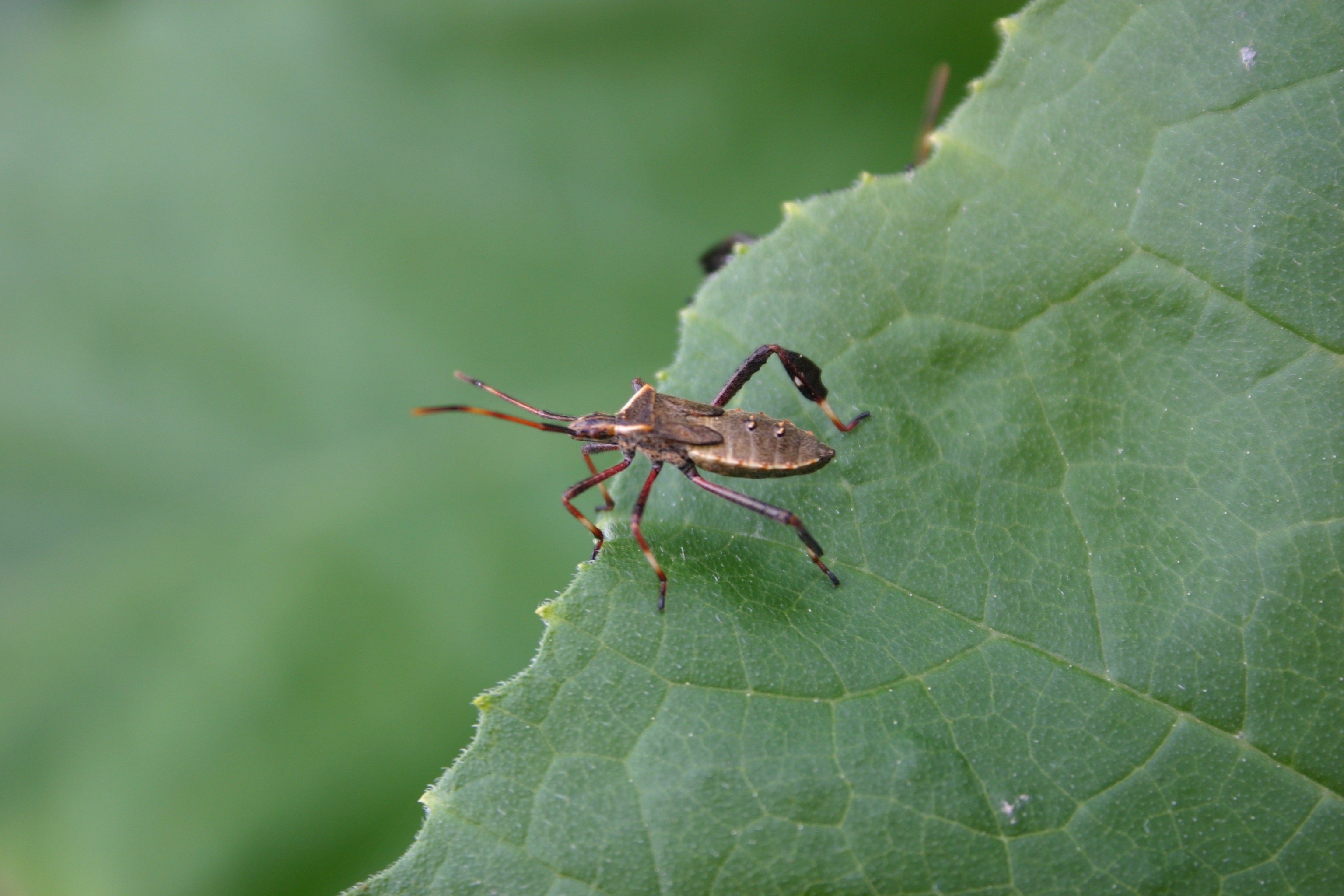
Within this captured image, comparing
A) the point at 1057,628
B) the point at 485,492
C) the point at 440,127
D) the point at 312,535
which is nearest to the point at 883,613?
the point at 1057,628

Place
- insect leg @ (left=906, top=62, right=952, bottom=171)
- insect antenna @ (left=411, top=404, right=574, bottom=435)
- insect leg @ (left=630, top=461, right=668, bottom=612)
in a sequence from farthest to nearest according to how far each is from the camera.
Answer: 1. insect leg @ (left=906, top=62, right=952, bottom=171)
2. insect antenna @ (left=411, top=404, right=574, bottom=435)
3. insect leg @ (left=630, top=461, right=668, bottom=612)

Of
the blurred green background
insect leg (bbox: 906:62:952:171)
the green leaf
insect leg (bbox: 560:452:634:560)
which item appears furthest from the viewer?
insect leg (bbox: 906:62:952:171)

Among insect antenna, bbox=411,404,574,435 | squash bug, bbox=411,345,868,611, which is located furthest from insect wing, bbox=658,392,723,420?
insect antenna, bbox=411,404,574,435

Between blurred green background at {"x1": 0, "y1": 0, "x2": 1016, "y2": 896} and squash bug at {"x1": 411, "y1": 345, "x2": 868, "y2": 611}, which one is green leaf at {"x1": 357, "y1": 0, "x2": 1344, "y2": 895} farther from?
blurred green background at {"x1": 0, "y1": 0, "x2": 1016, "y2": 896}

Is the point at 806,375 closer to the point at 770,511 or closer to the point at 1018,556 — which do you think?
the point at 770,511

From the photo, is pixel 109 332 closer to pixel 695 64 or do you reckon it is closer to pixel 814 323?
pixel 695 64
